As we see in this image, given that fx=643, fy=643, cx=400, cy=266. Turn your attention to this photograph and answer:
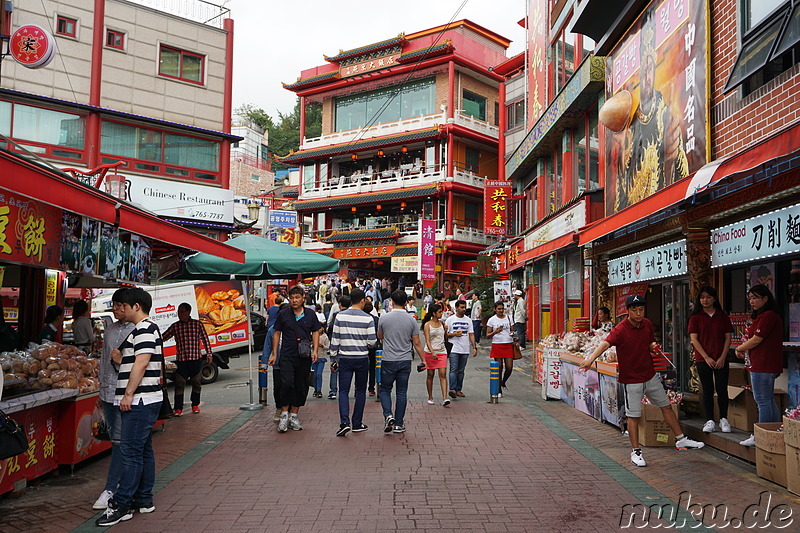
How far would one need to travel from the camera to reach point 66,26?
74.5 ft

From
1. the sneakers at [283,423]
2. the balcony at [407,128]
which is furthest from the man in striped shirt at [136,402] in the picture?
the balcony at [407,128]

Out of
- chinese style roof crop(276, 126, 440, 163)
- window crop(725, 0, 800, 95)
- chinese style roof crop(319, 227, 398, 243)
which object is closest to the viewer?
window crop(725, 0, 800, 95)

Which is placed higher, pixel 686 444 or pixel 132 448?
pixel 132 448

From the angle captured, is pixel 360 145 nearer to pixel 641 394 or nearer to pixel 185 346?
pixel 185 346

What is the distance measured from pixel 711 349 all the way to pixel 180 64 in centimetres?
2300

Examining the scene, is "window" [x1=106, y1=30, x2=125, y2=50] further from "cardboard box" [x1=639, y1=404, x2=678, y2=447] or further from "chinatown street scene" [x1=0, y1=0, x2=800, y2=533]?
"cardboard box" [x1=639, y1=404, x2=678, y2=447]

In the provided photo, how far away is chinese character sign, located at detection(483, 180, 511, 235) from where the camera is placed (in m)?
26.6

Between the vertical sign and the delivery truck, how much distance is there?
12.8m

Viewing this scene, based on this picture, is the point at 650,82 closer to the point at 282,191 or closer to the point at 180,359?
the point at 180,359

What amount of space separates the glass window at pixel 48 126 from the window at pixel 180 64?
380cm

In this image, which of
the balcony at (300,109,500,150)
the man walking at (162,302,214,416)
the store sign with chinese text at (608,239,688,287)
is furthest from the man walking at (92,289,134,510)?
the balcony at (300,109,500,150)

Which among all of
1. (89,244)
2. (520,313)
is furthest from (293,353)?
(520,313)

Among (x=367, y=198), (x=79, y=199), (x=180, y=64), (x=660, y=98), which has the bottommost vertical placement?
(x=79, y=199)

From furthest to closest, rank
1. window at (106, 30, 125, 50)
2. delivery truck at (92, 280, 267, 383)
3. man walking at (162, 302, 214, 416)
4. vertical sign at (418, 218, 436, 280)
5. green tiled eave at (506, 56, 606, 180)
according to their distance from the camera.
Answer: vertical sign at (418, 218, 436, 280), window at (106, 30, 125, 50), delivery truck at (92, 280, 267, 383), green tiled eave at (506, 56, 606, 180), man walking at (162, 302, 214, 416)
